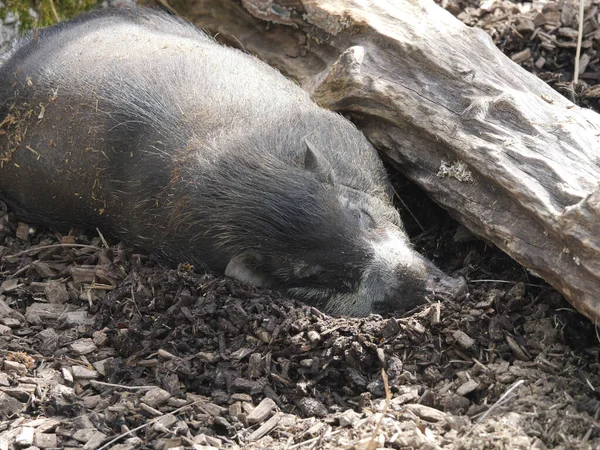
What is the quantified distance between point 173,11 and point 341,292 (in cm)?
301

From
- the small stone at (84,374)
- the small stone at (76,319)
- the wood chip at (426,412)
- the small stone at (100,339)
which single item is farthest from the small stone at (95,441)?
the wood chip at (426,412)

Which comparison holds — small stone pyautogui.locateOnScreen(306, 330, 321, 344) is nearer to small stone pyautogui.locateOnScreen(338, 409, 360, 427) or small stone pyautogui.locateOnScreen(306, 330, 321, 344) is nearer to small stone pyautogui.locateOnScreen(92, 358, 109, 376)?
small stone pyautogui.locateOnScreen(338, 409, 360, 427)

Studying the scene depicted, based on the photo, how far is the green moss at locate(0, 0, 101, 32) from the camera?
6.72 meters

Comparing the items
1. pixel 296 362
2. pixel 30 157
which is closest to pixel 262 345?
pixel 296 362

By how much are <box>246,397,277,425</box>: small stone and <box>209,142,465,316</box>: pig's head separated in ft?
3.10

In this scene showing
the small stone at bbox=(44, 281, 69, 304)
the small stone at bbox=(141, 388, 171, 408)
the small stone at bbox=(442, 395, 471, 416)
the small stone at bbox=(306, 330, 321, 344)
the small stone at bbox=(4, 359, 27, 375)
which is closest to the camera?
the small stone at bbox=(442, 395, 471, 416)

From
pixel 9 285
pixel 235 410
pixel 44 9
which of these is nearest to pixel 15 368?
pixel 9 285

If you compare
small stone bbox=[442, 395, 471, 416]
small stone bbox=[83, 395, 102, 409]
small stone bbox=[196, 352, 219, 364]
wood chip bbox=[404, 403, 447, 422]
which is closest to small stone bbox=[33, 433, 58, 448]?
small stone bbox=[83, 395, 102, 409]

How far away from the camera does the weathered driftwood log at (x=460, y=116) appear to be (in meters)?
4.12

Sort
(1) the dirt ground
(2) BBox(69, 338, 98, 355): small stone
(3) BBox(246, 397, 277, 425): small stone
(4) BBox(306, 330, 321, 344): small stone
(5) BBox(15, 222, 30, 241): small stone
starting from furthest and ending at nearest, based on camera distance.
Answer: (5) BBox(15, 222, 30, 241): small stone → (2) BBox(69, 338, 98, 355): small stone → (4) BBox(306, 330, 321, 344): small stone → (3) BBox(246, 397, 277, 425): small stone → (1) the dirt ground

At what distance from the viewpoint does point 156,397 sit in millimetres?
4180

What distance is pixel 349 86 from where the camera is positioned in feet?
17.8

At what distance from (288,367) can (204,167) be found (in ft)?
4.40

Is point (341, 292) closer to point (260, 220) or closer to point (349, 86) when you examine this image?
point (260, 220)
